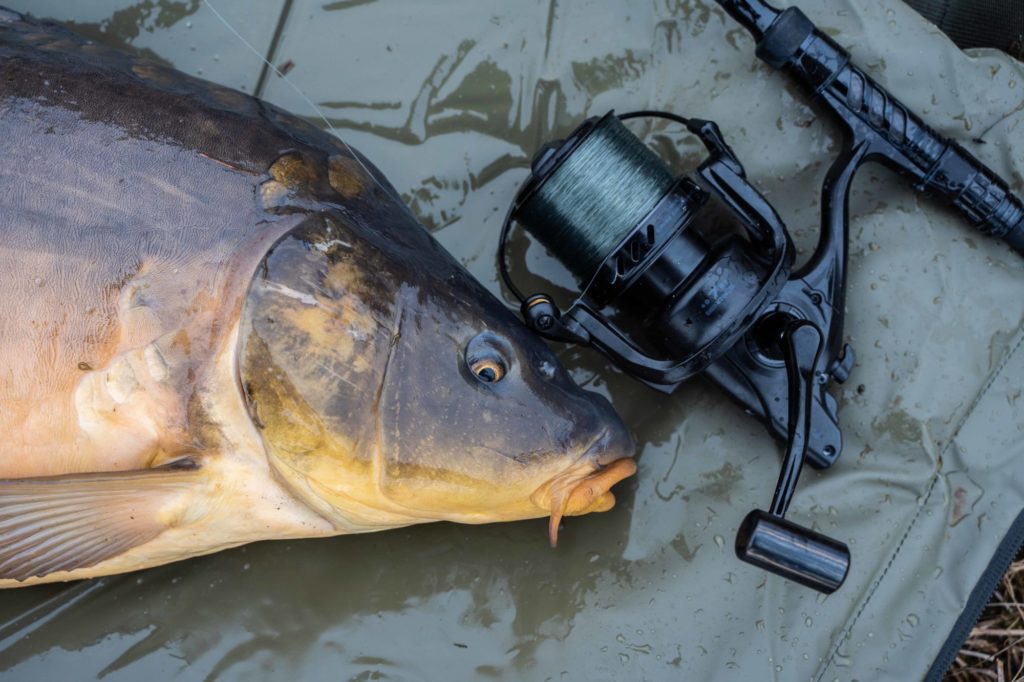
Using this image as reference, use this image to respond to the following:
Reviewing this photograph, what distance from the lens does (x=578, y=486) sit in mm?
1652

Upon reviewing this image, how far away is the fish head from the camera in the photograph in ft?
5.05

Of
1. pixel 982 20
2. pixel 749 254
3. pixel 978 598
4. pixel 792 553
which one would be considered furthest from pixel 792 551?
pixel 982 20

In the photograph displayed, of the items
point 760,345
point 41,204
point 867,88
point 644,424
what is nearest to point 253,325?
point 41,204

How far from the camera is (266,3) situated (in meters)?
2.13

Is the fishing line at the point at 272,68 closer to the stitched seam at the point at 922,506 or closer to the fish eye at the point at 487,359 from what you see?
the fish eye at the point at 487,359

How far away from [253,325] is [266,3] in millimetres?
1083

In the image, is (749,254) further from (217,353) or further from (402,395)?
(217,353)

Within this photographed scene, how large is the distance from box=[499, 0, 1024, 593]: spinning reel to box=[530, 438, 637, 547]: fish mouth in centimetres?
23

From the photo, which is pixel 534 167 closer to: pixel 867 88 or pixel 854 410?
pixel 867 88

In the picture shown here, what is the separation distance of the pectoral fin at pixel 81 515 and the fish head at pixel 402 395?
249mm

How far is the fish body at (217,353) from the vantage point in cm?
155

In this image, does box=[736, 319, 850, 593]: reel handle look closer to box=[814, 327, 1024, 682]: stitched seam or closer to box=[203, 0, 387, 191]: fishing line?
box=[814, 327, 1024, 682]: stitched seam

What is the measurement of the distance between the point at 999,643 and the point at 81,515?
8.14 feet

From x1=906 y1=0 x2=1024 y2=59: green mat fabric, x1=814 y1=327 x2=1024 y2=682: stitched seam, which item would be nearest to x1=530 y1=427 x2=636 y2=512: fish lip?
x1=814 y1=327 x2=1024 y2=682: stitched seam
